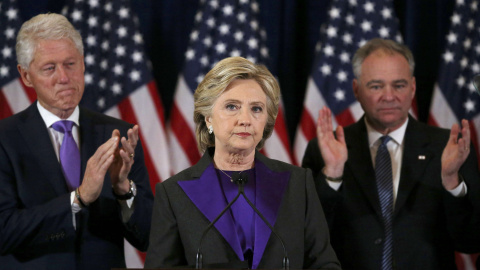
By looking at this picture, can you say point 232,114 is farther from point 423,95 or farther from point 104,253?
point 423,95

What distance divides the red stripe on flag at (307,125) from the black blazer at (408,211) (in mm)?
742

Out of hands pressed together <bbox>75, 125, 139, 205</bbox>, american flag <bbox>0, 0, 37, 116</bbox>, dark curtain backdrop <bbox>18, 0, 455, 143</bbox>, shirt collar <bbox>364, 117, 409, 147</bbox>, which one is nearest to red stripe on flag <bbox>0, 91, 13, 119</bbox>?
american flag <bbox>0, 0, 37, 116</bbox>

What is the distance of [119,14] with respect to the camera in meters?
4.12

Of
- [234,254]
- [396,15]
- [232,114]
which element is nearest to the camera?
[234,254]

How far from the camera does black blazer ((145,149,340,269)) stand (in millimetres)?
2377

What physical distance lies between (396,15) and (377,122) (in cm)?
119

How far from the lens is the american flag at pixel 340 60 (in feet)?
13.7

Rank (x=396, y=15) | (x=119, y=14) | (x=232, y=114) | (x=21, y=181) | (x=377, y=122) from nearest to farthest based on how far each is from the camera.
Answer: (x=232, y=114) → (x=21, y=181) → (x=377, y=122) → (x=119, y=14) → (x=396, y=15)

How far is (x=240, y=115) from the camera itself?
2529 mm

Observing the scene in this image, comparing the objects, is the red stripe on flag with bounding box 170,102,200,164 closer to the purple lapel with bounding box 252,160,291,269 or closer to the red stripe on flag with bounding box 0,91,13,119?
the red stripe on flag with bounding box 0,91,13,119

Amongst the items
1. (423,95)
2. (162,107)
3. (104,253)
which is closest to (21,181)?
(104,253)

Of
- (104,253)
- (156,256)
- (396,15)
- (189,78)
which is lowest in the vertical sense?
(104,253)

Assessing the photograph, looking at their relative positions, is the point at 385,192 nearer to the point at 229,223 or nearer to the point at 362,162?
the point at 362,162

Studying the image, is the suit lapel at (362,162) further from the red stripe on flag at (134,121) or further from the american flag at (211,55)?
the red stripe on flag at (134,121)
